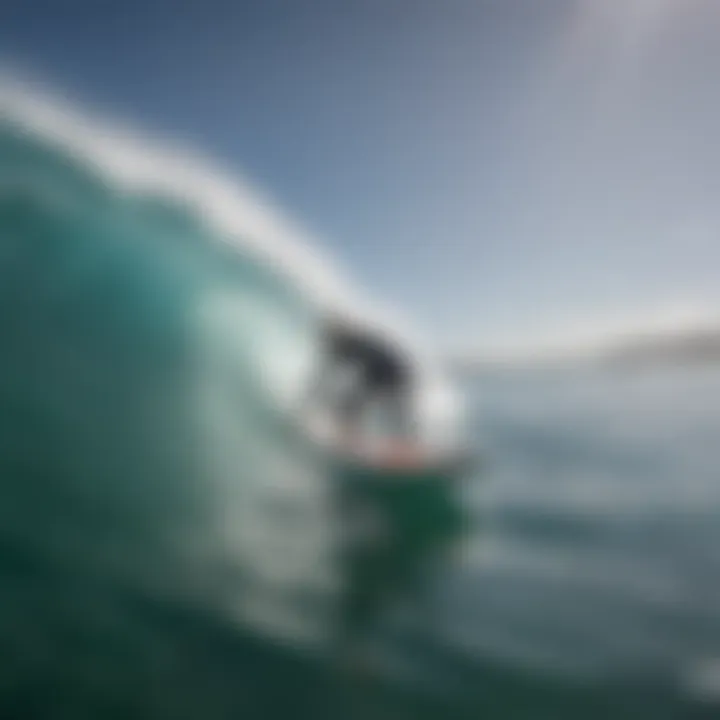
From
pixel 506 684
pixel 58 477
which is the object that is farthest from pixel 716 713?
pixel 58 477

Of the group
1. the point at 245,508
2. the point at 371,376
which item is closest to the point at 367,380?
the point at 371,376

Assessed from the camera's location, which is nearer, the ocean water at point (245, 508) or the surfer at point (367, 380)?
the ocean water at point (245, 508)

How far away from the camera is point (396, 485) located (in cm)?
266

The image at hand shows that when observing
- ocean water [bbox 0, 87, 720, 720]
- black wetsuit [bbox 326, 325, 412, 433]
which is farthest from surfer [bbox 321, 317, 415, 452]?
ocean water [bbox 0, 87, 720, 720]

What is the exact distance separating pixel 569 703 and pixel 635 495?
690 millimetres

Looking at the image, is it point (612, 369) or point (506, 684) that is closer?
point (506, 684)

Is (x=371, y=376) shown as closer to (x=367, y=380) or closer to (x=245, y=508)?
(x=367, y=380)

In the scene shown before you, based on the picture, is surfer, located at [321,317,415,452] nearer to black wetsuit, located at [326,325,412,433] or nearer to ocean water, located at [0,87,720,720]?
black wetsuit, located at [326,325,412,433]

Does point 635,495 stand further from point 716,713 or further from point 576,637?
point 716,713

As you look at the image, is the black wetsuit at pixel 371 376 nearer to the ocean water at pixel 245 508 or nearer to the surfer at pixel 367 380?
the surfer at pixel 367 380

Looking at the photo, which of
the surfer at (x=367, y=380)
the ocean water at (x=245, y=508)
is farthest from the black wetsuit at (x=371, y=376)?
the ocean water at (x=245, y=508)

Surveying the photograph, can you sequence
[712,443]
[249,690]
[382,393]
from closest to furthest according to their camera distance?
[249,690]
[712,443]
[382,393]

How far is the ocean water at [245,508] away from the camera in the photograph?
2338 mm

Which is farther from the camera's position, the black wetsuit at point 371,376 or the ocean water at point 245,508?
the black wetsuit at point 371,376
